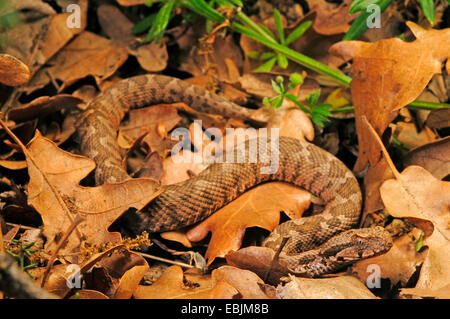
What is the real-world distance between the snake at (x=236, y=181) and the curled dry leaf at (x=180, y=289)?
0.87 m

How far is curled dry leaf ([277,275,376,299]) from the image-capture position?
3.09m

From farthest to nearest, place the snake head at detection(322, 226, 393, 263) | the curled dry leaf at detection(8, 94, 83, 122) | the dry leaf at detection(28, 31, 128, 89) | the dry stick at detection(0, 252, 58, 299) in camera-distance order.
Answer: the dry leaf at detection(28, 31, 128, 89) → the curled dry leaf at detection(8, 94, 83, 122) → the snake head at detection(322, 226, 393, 263) → the dry stick at detection(0, 252, 58, 299)

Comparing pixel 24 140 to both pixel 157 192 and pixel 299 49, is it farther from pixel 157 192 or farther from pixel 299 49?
pixel 299 49

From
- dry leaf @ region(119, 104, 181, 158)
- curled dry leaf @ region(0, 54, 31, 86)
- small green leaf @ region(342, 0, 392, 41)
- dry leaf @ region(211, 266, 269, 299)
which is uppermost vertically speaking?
small green leaf @ region(342, 0, 392, 41)

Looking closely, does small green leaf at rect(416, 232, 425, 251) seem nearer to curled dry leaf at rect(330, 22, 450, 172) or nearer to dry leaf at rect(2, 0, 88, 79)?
curled dry leaf at rect(330, 22, 450, 172)

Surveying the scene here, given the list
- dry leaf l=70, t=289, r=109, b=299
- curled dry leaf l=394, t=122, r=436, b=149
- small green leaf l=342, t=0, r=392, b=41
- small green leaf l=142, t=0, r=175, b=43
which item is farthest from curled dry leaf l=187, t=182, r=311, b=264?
small green leaf l=142, t=0, r=175, b=43

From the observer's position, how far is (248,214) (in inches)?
169

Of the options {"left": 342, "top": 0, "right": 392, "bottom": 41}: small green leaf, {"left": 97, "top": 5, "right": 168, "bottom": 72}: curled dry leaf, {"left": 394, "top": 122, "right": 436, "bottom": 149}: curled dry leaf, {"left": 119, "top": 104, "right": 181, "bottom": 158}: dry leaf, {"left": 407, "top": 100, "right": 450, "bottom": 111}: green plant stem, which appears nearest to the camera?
{"left": 342, "top": 0, "right": 392, "bottom": 41}: small green leaf

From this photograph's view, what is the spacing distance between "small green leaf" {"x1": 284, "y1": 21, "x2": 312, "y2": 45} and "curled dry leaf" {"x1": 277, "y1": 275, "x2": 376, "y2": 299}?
10.3ft

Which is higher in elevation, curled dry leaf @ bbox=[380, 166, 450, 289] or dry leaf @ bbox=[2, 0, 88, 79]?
dry leaf @ bbox=[2, 0, 88, 79]

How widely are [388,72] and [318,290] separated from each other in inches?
88.4

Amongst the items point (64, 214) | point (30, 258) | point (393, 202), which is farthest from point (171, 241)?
point (393, 202)

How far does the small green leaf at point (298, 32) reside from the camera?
5224 millimetres
